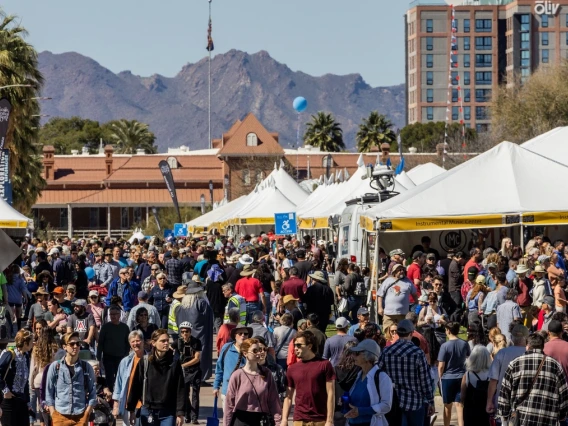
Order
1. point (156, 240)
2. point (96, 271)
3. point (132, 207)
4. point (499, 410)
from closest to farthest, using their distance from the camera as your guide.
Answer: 1. point (499, 410)
2. point (96, 271)
3. point (156, 240)
4. point (132, 207)

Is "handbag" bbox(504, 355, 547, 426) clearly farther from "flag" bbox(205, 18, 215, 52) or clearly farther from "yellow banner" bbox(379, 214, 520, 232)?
"flag" bbox(205, 18, 215, 52)

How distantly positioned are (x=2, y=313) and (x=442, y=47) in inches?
5862

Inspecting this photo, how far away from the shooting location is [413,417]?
445 inches

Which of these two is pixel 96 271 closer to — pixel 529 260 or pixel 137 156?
pixel 529 260

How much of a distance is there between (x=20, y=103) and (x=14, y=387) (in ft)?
104

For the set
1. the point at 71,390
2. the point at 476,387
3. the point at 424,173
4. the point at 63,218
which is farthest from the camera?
the point at 63,218

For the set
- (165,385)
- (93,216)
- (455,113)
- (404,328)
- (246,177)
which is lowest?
(165,385)

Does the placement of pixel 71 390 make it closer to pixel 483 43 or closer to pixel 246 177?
pixel 246 177

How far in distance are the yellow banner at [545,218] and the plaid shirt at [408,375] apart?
10.8 m

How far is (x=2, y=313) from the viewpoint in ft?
62.3

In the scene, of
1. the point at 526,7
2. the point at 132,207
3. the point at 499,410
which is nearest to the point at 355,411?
the point at 499,410

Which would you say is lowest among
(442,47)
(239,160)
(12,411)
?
(12,411)

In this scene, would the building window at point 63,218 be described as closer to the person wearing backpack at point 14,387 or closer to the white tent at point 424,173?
the white tent at point 424,173

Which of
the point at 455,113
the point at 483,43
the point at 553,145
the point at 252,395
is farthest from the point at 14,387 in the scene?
the point at 455,113
